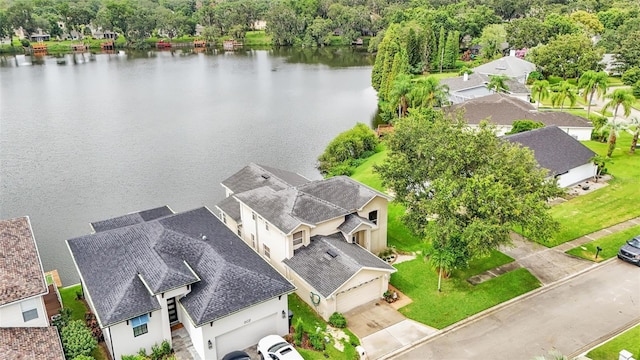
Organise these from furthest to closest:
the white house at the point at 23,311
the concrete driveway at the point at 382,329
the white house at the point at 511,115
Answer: the white house at the point at 511,115
the concrete driveway at the point at 382,329
the white house at the point at 23,311

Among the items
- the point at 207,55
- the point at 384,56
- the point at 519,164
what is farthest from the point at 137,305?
the point at 207,55

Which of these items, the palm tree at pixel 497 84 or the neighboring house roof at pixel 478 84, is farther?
the neighboring house roof at pixel 478 84

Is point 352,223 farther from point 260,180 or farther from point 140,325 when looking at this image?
point 140,325

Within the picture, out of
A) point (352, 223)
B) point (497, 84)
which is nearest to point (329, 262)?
point (352, 223)

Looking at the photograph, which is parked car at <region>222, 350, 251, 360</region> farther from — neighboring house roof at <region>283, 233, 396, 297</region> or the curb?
the curb

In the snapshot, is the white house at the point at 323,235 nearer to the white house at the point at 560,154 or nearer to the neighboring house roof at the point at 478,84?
the white house at the point at 560,154

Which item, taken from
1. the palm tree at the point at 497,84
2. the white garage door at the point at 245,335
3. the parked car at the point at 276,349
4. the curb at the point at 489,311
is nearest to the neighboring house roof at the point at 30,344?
the white garage door at the point at 245,335
